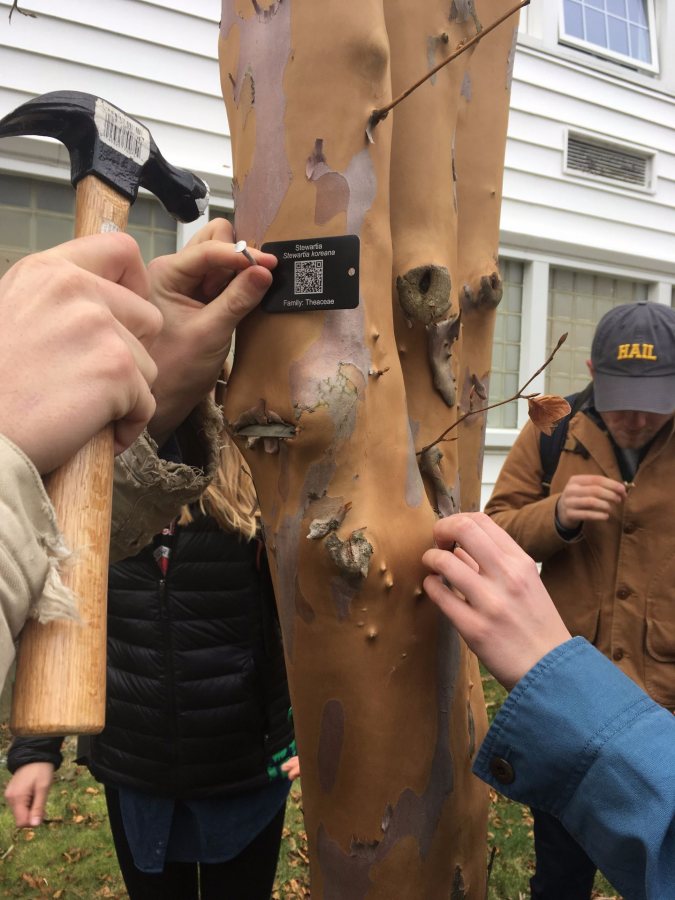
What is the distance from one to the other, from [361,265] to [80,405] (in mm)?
525

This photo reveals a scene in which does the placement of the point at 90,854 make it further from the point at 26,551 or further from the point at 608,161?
the point at 608,161

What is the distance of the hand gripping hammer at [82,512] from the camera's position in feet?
2.81

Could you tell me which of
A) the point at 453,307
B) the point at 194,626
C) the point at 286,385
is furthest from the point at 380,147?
the point at 194,626

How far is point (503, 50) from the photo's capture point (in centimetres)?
152

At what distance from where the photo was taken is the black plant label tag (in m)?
1.20

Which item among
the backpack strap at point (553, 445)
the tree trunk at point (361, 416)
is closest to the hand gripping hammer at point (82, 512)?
the tree trunk at point (361, 416)

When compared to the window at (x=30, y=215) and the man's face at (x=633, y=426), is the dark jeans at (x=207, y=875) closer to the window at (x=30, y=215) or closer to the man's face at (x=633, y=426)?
the man's face at (x=633, y=426)

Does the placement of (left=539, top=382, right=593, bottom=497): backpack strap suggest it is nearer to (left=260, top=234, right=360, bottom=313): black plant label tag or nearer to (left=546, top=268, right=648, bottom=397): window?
(left=260, top=234, right=360, bottom=313): black plant label tag

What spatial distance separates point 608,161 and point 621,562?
593 cm

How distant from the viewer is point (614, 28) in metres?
7.34

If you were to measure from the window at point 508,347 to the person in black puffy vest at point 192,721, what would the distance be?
5061mm

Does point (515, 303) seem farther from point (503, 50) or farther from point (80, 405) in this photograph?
point (80, 405)

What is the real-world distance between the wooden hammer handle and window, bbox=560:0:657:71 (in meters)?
7.42

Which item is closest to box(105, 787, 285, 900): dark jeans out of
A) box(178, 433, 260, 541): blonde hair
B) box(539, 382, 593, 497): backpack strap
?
box(178, 433, 260, 541): blonde hair
